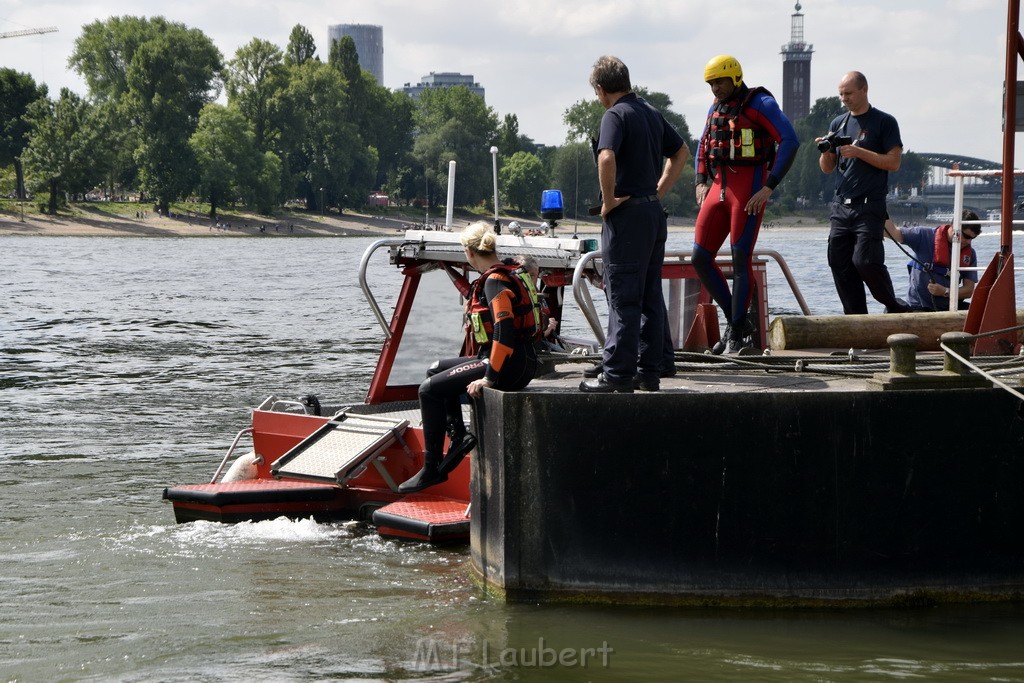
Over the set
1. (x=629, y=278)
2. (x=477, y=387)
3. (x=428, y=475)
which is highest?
(x=629, y=278)

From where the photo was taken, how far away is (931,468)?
7512 millimetres

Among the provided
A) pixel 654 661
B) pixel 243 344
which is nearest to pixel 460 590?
pixel 654 661

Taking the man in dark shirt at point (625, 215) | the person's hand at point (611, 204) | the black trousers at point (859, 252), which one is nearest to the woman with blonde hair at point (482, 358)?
the man in dark shirt at point (625, 215)

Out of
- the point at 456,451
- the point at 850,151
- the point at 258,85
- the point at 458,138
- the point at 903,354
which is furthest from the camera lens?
the point at 458,138

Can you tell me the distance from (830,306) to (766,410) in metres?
30.4

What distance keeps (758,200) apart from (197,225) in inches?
3662

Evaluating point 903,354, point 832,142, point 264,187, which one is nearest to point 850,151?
point 832,142

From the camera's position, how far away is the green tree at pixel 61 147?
9619 cm

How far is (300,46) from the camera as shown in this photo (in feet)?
456

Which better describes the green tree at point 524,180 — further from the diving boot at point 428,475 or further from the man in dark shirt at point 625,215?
the man in dark shirt at point 625,215

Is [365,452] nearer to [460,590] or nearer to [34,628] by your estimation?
[460,590]

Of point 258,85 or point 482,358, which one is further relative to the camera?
point 258,85

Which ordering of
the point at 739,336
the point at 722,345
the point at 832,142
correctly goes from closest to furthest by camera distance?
the point at 739,336, the point at 722,345, the point at 832,142

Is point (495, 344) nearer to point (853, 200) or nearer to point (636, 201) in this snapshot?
point (636, 201)
